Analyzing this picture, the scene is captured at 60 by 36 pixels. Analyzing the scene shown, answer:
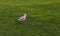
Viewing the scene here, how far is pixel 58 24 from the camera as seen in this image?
746cm

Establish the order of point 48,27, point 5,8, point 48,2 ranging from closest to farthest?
point 48,27
point 5,8
point 48,2

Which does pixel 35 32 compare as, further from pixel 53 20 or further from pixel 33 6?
pixel 33 6

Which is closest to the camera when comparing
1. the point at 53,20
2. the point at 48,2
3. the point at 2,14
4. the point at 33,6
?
the point at 53,20

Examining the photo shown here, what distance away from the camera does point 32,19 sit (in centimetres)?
794

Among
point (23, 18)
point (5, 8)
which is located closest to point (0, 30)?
point (23, 18)

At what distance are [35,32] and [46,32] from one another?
365 mm

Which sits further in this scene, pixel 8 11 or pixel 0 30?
pixel 8 11

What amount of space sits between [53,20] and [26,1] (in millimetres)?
3947

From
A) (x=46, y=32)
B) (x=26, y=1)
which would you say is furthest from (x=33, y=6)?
(x=46, y=32)

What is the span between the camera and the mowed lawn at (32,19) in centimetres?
662

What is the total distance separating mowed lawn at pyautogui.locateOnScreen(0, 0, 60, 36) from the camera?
662 centimetres

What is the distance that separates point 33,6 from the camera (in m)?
10.4

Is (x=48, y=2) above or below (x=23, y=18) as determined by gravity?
below

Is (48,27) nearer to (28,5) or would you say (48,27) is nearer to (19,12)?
(19,12)
